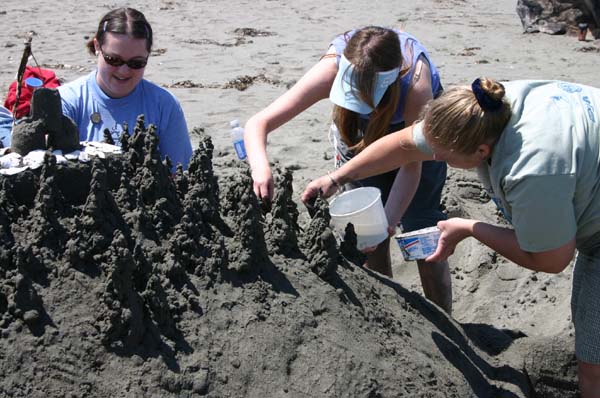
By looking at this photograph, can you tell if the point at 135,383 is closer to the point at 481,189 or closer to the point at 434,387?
the point at 434,387

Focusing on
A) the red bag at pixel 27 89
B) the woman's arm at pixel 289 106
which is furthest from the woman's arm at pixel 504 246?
the red bag at pixel 27 89

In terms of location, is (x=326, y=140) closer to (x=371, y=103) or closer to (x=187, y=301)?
(x=371, y=103)

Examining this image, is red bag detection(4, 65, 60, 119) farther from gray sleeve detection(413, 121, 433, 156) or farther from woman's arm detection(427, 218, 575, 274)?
woman's arm detection(427, 218, 575, 274)

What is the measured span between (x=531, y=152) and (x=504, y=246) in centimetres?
47

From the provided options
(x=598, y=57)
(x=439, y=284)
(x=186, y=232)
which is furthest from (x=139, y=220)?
(x=598, y=57)

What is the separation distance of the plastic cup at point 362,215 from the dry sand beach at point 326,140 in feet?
0.69

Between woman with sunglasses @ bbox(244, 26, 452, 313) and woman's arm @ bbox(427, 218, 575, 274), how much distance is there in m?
0.58

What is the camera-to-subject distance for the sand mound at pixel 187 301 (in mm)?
2379

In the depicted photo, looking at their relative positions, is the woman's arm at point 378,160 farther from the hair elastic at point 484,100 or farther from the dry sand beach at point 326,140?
the hair elastic at point 484,100

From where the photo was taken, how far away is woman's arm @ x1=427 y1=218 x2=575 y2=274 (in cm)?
259

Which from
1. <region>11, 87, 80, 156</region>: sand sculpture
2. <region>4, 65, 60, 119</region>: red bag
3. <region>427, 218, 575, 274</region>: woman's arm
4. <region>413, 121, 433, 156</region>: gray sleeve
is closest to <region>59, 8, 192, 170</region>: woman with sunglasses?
<region>4, 65, 60, 119</region>: red bag

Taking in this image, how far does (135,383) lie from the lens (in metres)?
2.36

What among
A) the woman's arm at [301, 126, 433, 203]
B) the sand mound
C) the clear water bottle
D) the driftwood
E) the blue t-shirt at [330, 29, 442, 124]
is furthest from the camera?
the driftwood

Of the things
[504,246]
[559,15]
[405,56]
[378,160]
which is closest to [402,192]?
[378,160]
